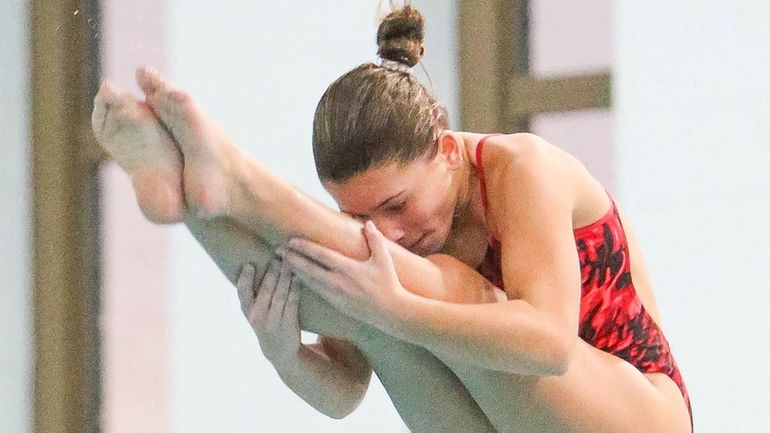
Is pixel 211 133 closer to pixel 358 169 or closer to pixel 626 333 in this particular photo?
pixel 358 169

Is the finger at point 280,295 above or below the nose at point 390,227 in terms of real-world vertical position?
below

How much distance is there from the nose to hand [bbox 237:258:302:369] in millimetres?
139

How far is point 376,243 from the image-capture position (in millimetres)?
1332

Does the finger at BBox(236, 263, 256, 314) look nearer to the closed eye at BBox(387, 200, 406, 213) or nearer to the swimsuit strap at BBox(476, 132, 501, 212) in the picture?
Answer: the closed eye at BBox(387, 200, 406, 213)

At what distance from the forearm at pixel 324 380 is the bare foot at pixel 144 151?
0.35 m

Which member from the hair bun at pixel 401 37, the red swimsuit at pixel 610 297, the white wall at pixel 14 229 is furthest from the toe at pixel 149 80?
the white wall at pixel 14 229

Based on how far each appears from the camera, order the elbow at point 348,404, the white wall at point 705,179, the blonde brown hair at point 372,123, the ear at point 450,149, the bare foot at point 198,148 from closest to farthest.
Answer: the bare foot at point 198,148
the blonde brown hair at point 372,123
the ear at point 450,149
the elbow at point 348,404
the white wall at point 705,179

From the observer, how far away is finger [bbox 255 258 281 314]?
4.60 feet

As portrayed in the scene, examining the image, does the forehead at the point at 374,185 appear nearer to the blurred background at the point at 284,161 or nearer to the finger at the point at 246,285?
the finger at the point at 246,285

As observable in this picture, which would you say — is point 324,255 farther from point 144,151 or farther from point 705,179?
point 705,179

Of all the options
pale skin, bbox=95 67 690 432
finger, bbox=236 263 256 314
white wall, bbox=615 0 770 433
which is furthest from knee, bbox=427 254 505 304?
white wall, bbox=615 0 770 433

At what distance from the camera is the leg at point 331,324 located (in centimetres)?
133

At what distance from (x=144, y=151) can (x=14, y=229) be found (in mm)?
2454

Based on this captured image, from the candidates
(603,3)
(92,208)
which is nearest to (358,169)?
(603,3)
